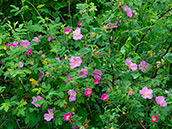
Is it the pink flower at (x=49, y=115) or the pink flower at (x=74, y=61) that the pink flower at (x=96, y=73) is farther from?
the pink flower at (x=49, y=115)

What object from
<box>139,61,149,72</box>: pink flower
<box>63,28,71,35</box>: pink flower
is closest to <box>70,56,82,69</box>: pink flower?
<box>63,28,71,35</box>: pink flower

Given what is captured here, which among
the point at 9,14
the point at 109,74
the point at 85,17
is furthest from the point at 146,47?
the point at 9,14

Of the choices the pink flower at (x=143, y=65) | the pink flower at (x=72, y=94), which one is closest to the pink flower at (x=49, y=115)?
the pink flower at (x=72, y=94)

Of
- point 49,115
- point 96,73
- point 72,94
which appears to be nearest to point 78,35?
point 96,73

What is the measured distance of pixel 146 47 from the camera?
219 cm

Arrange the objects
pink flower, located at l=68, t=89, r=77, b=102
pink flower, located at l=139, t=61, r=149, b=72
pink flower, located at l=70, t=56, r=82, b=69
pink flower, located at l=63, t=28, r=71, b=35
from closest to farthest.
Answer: pink flower, located at l=70, t=56, r=82, b=69
pink flower, located at l=68, t=89, r=77, b=102
pink flower, located at l=63, t=28, r=71, b=35
pink flower, located at l=139, t=61, r=149, b=72

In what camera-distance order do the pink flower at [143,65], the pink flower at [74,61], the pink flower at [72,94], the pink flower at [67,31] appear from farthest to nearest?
the pink flower at [143,65] < the pink flower at [67,31] < the pink flower at [72,94] < the pink flower at [74,61]

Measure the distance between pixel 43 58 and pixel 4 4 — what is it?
129 centimetres

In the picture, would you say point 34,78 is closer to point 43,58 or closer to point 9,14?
point 43,58

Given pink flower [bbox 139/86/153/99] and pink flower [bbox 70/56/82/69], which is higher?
pink flower [bbox 70/56/82/69]

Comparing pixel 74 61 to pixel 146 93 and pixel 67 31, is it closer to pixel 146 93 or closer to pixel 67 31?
pixel 67 31

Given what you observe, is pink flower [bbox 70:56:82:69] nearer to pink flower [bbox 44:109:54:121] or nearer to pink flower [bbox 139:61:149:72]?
pink flower [bbox 44:109:54:121]

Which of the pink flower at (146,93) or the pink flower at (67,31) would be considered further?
the pink flower at (67,31)

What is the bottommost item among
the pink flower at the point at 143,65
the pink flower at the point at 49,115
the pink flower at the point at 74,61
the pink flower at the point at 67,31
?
the pink flower at the point at 49,115
